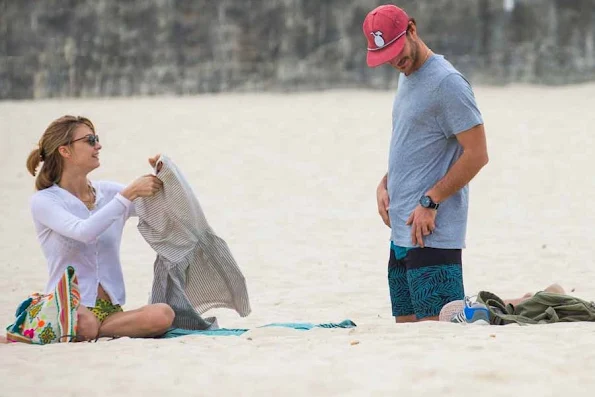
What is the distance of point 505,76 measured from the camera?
2105 cm

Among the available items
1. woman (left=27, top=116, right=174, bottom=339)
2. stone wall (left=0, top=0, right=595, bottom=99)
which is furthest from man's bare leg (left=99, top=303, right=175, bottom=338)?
stone wall (left=0, top=0, right=595, bottom=99)

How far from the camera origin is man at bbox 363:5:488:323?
14.9 feet


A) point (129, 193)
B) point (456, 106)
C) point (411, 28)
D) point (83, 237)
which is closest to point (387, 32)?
point (411, 28)

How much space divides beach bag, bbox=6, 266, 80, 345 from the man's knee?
0.33 meters

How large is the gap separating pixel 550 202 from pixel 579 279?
396cm

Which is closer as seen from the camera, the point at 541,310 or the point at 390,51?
the point at 390,51

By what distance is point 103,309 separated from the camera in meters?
5.02

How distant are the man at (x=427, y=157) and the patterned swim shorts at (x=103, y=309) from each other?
1.36m

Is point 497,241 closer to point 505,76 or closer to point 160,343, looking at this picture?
point 160,343

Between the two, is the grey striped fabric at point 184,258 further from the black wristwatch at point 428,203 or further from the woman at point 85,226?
the black wristwatch at point 428,203

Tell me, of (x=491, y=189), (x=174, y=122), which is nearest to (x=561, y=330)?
(x=491, y=189)

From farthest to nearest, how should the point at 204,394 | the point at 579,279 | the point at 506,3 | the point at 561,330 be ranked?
the point at 506,3 → the point at 579,279 → the point at 561,330 → the point at 204,394

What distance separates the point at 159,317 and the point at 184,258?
0.40 m

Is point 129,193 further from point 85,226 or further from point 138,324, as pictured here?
point 138,324
